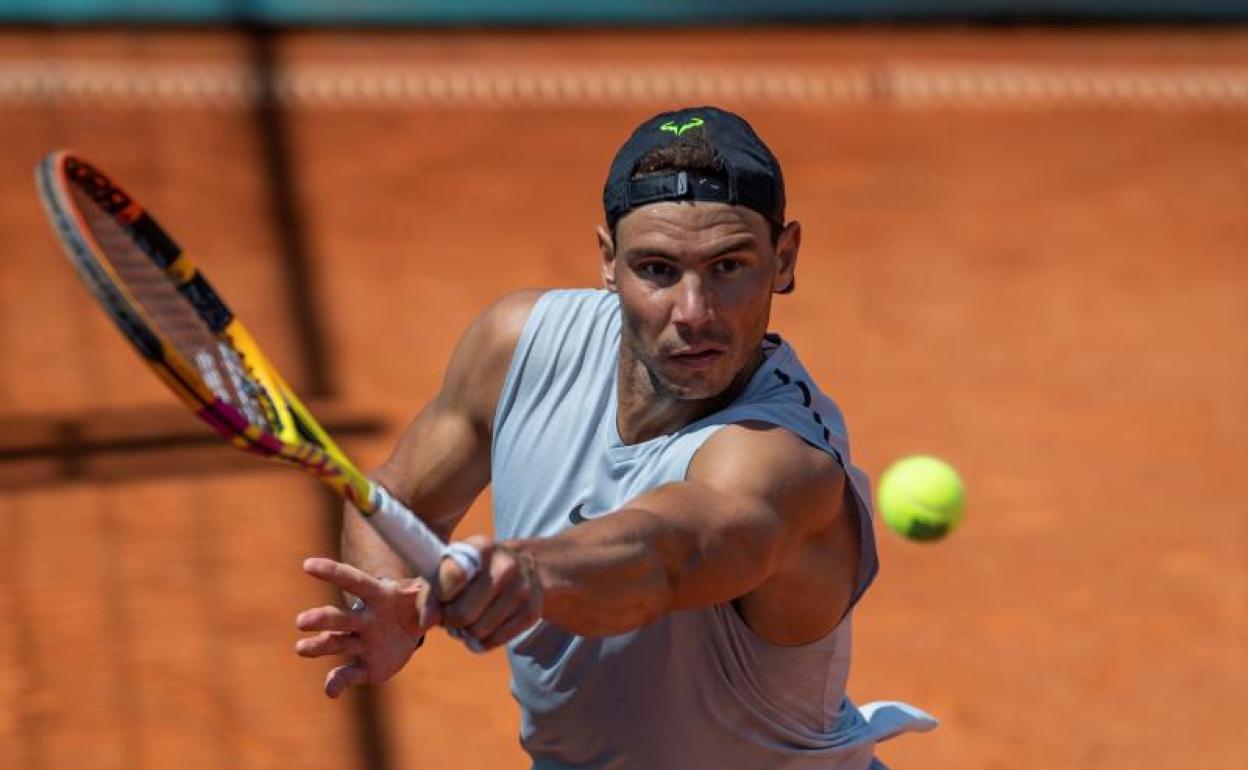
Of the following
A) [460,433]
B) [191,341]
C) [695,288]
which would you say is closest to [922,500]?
[460,433]

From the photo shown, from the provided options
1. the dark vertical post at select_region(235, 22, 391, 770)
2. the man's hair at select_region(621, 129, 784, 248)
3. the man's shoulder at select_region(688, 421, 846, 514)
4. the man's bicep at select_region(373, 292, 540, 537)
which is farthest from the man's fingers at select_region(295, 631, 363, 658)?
the dark vertical post at select_region(235, 22, 391, 770)

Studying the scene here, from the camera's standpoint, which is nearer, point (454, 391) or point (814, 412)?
point (814, 412)

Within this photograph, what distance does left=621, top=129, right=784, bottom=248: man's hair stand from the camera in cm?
344

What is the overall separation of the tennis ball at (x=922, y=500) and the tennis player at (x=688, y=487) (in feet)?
8.50

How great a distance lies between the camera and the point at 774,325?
884cm

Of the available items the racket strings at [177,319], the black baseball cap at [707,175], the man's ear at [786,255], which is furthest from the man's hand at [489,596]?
the man's ear at [786,255]

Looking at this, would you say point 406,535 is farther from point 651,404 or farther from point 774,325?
point 774,325

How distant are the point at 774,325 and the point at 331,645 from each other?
5.55 meters

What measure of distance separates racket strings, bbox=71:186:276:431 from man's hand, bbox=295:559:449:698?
29 centimetres

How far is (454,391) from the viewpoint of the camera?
403cm

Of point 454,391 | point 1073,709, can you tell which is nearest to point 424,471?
point 454,391

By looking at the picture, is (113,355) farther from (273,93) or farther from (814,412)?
(814,412)

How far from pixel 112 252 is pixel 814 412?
123 cm

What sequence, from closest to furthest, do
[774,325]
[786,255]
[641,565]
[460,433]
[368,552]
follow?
[641,565] < [786,255] < [368,552] < [460,433] < [774,325]
